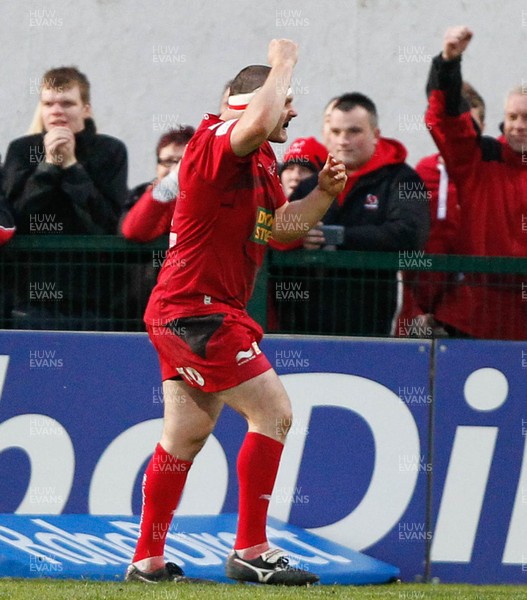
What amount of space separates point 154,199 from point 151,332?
138cm

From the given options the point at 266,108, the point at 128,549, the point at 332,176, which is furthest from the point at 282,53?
the point at 128,549

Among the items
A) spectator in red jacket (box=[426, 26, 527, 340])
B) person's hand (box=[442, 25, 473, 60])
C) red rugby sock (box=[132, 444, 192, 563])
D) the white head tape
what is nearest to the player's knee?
red rugby sock (box=[132, 444, 192, 563])

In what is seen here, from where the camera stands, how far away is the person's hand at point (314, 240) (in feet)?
23.6

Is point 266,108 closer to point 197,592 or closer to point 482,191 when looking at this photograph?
point 197,592

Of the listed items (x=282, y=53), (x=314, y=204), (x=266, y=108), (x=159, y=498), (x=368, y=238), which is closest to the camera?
(x=266, y=108)

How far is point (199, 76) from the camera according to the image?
A: 962cm

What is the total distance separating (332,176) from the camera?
5973 mm

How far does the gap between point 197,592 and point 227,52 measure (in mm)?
5026

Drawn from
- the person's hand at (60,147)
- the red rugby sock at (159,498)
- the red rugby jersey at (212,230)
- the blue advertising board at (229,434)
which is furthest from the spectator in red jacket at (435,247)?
the person's hand at (60,147)

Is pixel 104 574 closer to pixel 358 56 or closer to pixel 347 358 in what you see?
pixel 347 358

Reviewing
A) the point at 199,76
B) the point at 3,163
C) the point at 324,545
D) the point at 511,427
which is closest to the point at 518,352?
the point at 511,427

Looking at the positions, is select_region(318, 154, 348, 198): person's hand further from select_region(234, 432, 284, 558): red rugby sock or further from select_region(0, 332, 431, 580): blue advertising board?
select_region(0, 332, 431, 580): blue advertising board

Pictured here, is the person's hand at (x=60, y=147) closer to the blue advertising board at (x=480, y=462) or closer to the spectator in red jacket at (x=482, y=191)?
the spectator in red jacket at (x=482, y=191)

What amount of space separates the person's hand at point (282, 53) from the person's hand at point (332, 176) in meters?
0.55
